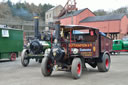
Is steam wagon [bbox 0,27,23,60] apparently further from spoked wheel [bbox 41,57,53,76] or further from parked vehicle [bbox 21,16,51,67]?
spoked wheel [bbox 41,57,53,76]

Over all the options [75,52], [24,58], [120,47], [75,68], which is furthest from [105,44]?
[120,47]

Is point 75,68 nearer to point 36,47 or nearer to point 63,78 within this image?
point 63,78

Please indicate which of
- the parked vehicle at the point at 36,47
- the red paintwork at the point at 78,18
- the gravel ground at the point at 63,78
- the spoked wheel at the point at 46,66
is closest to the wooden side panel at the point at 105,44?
the gravel ground at the point at 63,78

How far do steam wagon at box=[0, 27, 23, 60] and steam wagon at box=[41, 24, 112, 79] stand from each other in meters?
6.56

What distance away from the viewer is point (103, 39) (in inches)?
351

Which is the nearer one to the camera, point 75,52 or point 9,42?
point 75,52

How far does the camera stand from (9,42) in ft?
47.5

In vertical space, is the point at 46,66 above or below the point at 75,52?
below

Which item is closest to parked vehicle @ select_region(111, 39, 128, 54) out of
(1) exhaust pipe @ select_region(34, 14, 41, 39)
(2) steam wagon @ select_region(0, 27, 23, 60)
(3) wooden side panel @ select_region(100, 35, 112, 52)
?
(2) steam wagon @ select_region(0, 27, 23, 60)

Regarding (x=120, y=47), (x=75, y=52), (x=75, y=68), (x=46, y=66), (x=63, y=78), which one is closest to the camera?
(x=75, y=68)

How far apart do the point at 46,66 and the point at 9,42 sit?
7706 mm

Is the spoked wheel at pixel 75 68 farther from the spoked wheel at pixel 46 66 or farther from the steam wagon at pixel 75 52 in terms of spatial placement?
the spoked wheel at pixel 46 66

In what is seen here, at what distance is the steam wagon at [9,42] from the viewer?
13.7 m

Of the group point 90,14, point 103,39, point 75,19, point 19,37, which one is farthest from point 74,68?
point 90,14
